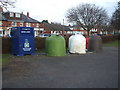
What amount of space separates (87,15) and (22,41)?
36.1 m

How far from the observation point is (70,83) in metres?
5.51

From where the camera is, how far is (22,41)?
39.5 feet

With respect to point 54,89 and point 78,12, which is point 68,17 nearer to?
point 78,12

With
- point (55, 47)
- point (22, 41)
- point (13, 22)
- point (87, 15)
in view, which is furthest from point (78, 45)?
point (13, 22)

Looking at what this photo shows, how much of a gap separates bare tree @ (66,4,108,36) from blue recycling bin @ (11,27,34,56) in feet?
115

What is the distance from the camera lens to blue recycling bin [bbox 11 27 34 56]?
1198 cm

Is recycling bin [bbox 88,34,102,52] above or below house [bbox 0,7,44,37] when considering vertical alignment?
below

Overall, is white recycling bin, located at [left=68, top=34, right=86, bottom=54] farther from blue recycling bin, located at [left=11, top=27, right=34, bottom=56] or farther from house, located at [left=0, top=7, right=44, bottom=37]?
house, located at [left=0, top=7, right=44, bottom=37]

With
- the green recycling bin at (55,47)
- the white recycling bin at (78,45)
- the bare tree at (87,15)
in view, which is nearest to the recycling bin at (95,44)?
the white recycling bin at (78,45)

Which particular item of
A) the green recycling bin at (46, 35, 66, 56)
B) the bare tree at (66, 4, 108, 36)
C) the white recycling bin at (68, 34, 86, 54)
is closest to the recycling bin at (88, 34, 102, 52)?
the white recycling bin at (68, 34, 86, 54)

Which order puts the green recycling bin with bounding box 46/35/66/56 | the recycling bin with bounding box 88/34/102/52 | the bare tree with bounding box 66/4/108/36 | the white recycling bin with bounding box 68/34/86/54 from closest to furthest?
the green recycling bin with bounding box 46/35/66/56 → the white recycling bin with bounding box 68/34/86/54 → the recycling bin with bounding box 88/34/102/52 → the bare tree with bounding box 66/4/108/36

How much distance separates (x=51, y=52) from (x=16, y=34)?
2.72 m

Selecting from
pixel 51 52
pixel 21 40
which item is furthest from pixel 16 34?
pixel 51 52

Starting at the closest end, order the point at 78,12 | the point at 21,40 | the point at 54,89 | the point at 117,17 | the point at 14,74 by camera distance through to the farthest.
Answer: the point at 54,89 < the point at 14,74 < the point at 21,40 < the point at 117,17 < the point at 78,12
